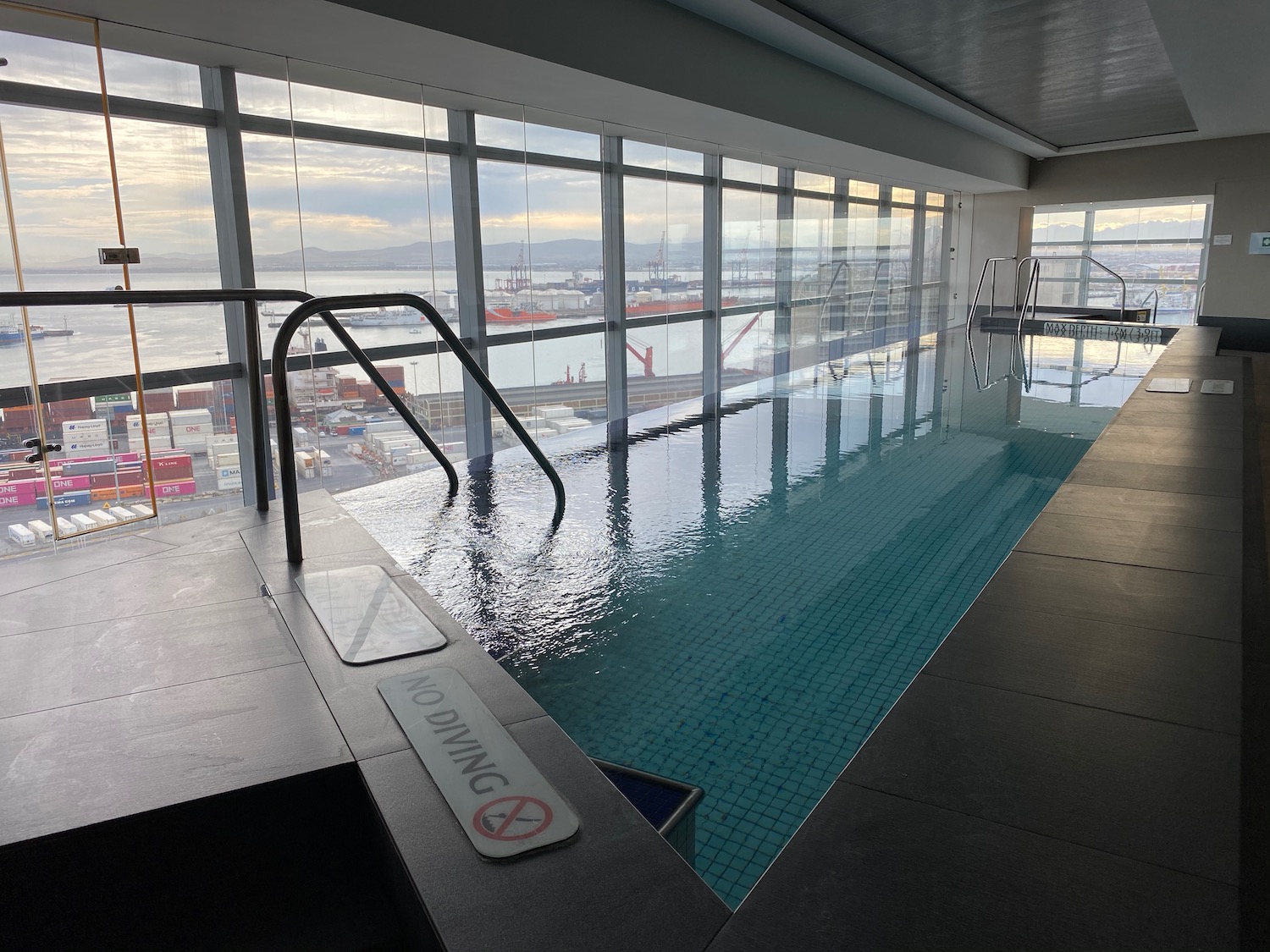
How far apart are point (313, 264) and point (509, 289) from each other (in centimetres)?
191

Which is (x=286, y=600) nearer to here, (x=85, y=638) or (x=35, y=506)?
(x=85, y=638)

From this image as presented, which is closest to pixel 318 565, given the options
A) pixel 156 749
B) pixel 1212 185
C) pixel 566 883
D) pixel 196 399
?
pixel 156 749

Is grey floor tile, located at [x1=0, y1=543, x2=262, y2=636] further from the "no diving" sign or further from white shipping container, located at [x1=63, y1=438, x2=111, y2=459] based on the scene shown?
white shipping container, located at [x1=63, y1=438, x2=111, y2=459]

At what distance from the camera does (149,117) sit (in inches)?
183

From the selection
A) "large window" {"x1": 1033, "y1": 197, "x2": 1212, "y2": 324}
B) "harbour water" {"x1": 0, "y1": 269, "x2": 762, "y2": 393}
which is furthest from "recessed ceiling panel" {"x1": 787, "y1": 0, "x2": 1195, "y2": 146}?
"large window" {"x1": 1033, "y1": 197, "x2": 1212, "y2": 324}

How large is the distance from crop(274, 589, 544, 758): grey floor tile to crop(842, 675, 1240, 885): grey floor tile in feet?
2.44

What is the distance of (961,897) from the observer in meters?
1.19

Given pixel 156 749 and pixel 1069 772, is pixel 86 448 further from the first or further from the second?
pixel 1069 772

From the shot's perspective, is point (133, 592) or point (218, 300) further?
point (218, 300)

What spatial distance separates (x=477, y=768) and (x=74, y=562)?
6.09 feet

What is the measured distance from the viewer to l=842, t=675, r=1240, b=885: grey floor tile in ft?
4.35

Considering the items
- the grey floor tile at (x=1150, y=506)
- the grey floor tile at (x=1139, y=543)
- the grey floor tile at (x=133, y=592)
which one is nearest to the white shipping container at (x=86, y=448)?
the grey floor tile at (x=133, y=592)

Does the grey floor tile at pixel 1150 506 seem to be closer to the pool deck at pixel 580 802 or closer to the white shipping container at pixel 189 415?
the pool deck at pixel 580 802

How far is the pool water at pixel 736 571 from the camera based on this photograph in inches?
104
